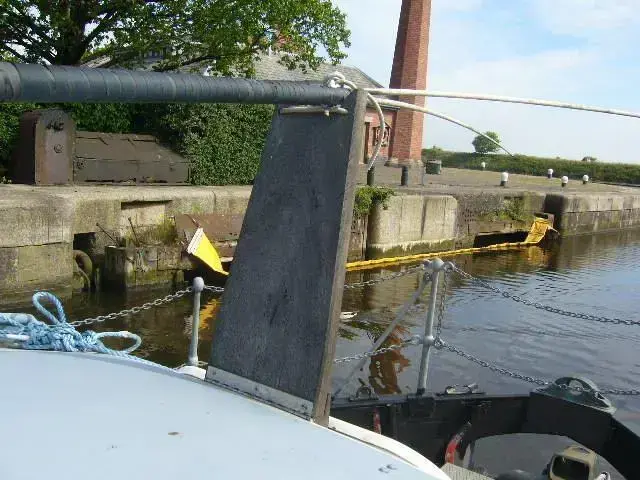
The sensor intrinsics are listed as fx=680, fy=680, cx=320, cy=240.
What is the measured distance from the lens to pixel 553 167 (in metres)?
47.7

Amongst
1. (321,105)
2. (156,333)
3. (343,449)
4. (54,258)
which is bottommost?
(156,333)

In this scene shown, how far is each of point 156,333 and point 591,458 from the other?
268 inches

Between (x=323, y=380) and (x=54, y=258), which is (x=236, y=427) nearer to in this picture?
(x=323, y=380)

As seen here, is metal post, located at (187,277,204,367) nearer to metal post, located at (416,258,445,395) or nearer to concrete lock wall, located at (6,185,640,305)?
metal post, located at (416,258,445,395)

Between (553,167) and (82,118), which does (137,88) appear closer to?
(82,118)

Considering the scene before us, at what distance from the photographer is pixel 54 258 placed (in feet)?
34.9

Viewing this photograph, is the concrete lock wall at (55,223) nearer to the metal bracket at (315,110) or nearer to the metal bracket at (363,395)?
the metal bracket at (363,395)

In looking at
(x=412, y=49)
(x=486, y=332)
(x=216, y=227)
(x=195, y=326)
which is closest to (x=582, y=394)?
(x=195, y=326)

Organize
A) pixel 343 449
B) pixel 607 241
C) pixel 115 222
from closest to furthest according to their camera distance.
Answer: pixel 343 449, pixel 115 222, pixel 607 241

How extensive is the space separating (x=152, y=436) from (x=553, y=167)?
162 ft

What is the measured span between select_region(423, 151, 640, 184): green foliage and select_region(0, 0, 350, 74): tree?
3156 cm

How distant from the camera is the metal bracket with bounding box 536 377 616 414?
4.45m

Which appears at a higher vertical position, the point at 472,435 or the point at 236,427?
the point at 236,427

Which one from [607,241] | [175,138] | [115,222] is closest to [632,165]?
[607,241]
